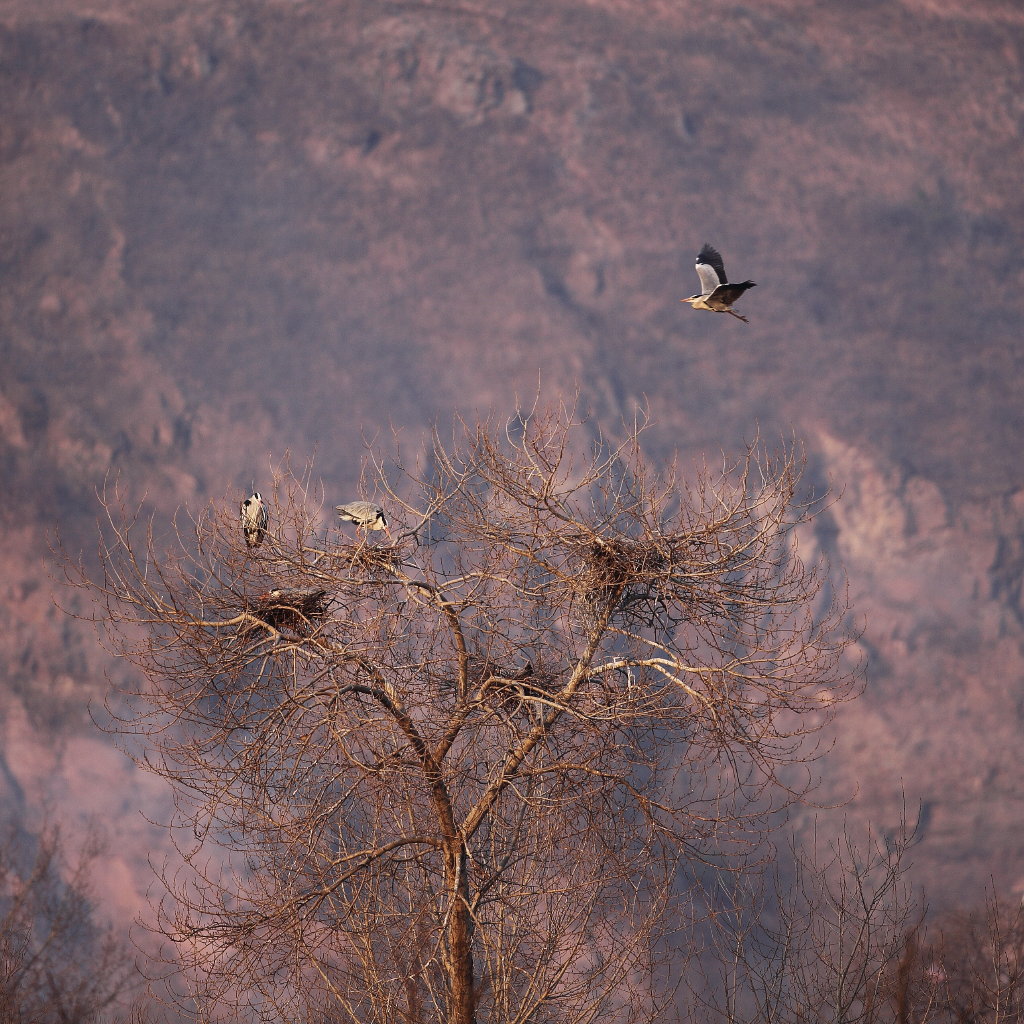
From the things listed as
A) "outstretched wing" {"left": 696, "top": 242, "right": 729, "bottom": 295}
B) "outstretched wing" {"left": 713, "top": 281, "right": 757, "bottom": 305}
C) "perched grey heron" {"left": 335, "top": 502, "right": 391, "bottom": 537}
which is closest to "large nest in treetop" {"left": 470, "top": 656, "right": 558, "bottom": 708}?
"perched grey heron" {"left": 335, "top": 502, "right": 391, "bottom": 537}

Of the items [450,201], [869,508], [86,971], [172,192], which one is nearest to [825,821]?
[869,508]

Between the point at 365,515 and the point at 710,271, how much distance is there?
4.61 metres

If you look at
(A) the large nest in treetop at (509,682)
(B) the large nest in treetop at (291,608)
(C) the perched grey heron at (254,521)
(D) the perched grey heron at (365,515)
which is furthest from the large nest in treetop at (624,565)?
(C) the perched grey heron at (254,521)

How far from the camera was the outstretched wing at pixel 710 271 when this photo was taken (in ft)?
38.3

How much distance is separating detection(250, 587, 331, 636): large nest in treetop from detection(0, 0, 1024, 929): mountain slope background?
39458 millimetres

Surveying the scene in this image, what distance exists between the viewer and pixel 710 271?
11.7 meters

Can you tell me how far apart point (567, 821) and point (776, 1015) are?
9.42ft

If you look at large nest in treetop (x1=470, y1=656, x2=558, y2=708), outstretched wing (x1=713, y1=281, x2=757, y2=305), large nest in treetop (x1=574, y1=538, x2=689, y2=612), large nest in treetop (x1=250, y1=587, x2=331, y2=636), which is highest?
outstretched wing (x1=713, y1=281, x2=757, y2=305)

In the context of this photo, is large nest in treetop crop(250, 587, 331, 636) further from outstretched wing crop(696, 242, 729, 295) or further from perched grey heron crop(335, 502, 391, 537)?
outstretched wing crop(696, 242, 729, 295)

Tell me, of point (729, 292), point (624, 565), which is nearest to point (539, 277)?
point (729, 292)

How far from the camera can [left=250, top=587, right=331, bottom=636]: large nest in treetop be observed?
27.0 ft

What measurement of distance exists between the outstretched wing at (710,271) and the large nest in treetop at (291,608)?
499cm

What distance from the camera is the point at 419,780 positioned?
9961 millimetres

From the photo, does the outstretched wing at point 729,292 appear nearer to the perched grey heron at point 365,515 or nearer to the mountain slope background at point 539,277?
the perched grey heron at point 365,515
